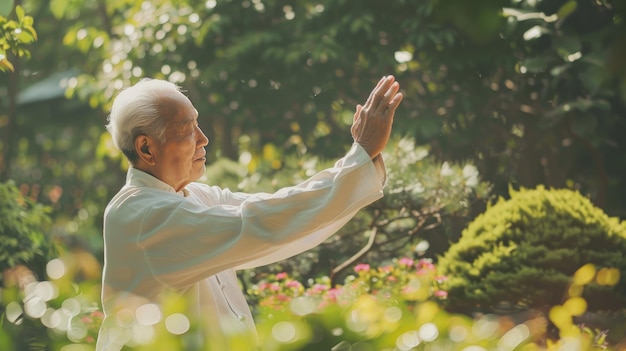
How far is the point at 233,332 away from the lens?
1.52 metres

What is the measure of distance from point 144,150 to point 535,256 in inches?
159

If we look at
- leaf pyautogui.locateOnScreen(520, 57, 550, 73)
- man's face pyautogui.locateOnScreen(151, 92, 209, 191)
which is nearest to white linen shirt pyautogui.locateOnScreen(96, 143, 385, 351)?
man's face pyautogui.locateOnScreen(151, 92, 209, 191)

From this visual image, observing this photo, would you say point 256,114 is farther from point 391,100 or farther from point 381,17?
point 391,100

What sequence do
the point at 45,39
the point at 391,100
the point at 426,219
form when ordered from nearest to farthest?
the point at 391,100 < the point at 426,219 < the point at 45,39

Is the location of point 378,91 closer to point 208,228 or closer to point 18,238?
point 208,228

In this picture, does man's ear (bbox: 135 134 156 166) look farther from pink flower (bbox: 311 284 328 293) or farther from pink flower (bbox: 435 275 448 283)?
pink flower (bbox: 311 284 328 293)

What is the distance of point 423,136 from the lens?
10164 millimetres

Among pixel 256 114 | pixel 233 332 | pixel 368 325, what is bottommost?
pixel 256 114

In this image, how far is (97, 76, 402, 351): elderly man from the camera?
2963 millimetres

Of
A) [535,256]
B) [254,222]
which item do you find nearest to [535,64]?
[535,256]

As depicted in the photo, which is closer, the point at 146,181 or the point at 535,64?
the point at 146,181

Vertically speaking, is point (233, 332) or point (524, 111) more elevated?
point (233, 332)

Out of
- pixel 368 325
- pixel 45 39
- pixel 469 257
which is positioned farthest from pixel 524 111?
pixel 45 39

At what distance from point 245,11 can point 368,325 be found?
31.0ft
